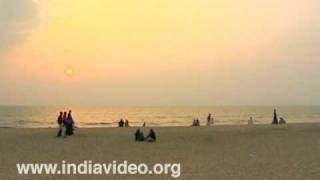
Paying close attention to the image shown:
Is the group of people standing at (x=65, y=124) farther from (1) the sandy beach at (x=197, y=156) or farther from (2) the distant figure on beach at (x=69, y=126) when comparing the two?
(1) the sandy beach at (x=197, y=156)

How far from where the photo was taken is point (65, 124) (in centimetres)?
2834

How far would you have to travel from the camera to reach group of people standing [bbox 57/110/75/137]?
2725cm

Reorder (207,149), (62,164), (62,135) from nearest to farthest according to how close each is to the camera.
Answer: (62,164) → (207,149) → (62,135)

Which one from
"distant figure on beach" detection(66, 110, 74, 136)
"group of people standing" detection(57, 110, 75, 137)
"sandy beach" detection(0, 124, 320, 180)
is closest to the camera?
"sandy beach" detection(0, 124, 320, 180)

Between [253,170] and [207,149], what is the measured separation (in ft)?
21.8

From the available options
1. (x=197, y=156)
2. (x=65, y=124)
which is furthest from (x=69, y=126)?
(x=197, y=156)

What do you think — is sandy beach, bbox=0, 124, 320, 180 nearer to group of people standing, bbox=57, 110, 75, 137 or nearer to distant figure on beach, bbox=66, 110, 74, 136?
group of people standing, bbox=57, 110, 75, 137

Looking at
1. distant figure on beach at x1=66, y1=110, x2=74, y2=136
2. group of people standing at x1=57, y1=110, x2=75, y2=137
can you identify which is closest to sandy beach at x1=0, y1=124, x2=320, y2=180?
group of people standing at x1=57, y1=110, x2=75, y2=137

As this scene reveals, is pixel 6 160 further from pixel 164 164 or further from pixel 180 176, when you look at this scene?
pixel 180 176

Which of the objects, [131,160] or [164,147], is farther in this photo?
[164,147]

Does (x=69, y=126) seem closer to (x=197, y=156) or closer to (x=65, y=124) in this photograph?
(x=65, y=124)

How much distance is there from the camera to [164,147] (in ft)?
73.5

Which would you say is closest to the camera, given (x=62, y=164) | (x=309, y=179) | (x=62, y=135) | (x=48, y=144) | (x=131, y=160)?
(x=309, y=179)

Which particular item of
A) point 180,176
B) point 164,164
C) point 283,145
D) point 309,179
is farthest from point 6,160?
point 283,145
